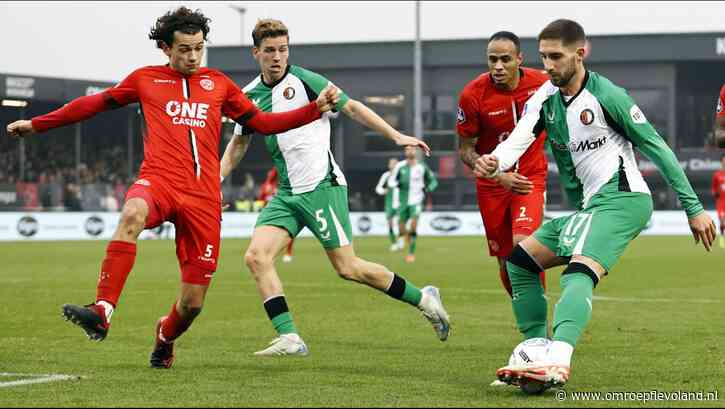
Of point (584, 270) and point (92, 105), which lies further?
point (92, 105)

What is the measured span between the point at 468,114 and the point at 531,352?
338cm

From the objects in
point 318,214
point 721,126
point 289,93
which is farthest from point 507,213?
point 289,93

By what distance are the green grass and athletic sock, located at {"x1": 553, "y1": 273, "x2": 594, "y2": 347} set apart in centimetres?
41

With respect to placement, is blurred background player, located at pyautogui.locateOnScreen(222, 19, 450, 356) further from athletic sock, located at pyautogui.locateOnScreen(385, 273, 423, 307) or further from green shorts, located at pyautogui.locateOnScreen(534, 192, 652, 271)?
green shorts, located at pyautogui.locateOnScreen(534, 192, 652, 271)

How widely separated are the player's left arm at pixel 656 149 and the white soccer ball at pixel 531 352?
44.4 inches

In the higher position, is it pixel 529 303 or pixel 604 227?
pixel 604 227

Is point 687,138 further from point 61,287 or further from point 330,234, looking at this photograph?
point 330,234

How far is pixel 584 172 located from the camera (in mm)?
7461

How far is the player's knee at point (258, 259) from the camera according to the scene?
31.7 ft

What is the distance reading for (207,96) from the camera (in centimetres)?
822

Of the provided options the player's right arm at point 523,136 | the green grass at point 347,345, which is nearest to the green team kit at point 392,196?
the green grass at point 347,345

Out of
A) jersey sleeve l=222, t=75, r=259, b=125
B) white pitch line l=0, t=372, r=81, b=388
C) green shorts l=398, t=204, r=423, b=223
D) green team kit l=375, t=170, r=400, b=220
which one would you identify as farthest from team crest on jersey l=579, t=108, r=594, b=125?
green team kit l=375, t=170, r=400, b=220

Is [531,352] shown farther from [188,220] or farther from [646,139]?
[188,220]

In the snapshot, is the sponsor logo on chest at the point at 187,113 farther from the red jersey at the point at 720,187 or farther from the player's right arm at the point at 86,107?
the red jersey at the point at 720,187
